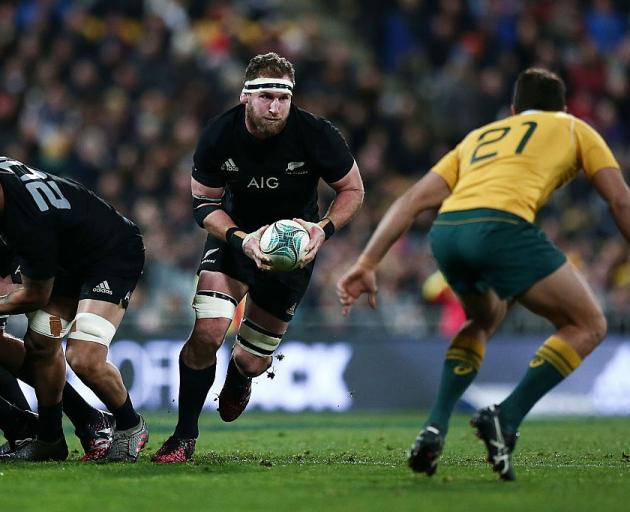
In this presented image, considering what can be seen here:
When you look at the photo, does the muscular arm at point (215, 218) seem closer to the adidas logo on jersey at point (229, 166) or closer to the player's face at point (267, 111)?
the adidas logo on jersey at point (229, 166)

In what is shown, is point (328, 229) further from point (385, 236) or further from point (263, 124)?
point (385, 236)

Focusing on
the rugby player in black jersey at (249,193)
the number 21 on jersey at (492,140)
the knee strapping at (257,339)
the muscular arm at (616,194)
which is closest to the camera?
the muscular arm at (616,194)

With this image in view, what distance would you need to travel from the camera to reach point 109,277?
26.5ft

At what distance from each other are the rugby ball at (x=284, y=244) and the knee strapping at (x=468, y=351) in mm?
1232

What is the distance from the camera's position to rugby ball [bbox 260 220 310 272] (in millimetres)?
7895

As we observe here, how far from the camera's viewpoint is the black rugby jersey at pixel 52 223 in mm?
7488

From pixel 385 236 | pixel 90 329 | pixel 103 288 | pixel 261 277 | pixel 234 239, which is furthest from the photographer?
pixel 261 277

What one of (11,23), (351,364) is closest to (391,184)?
(351,364)

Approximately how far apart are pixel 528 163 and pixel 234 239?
6.81ft

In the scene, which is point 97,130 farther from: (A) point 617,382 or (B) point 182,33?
(A) point 617,382

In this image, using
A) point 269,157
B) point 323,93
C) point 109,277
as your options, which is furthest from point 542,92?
point 323,93

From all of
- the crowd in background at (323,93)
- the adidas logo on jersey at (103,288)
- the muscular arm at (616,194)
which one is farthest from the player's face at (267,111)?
the crowd in background at (323,93)

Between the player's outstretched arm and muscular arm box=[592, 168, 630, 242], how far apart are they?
0.85 m

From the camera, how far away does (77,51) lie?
19266 mm
